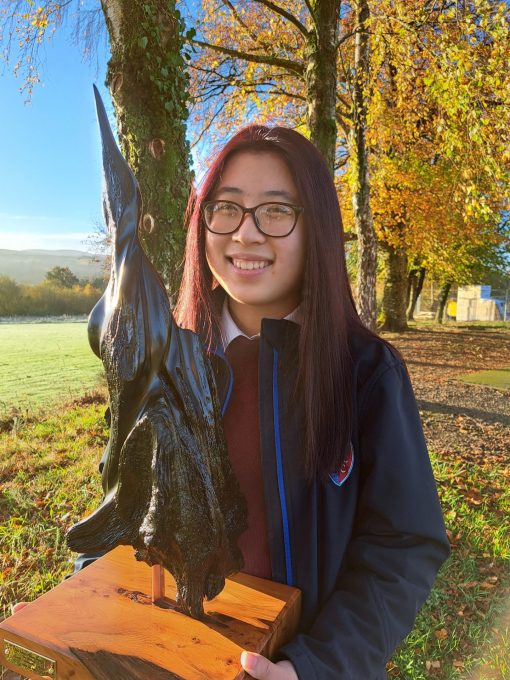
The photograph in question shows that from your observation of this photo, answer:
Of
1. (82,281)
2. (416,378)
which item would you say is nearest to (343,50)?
(416,378)

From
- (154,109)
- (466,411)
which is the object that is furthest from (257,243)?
(466,411)

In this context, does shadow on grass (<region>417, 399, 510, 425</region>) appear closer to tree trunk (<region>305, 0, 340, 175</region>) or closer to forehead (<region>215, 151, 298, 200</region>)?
tree trunk (<region>305, 0, 340, 175</region>)

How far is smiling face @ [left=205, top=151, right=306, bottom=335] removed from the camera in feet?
4.25

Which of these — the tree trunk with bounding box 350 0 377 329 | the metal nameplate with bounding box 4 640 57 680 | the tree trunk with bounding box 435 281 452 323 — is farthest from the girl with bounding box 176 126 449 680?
the tree trunk with bounding box 435 281 452 323

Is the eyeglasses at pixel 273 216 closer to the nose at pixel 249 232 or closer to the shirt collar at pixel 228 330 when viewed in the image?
the nose at pixel 249 232

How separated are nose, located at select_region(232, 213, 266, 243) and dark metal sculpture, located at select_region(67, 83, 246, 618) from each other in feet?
0.79

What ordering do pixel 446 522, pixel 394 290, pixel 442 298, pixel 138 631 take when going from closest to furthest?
pixel 138 631 < pixel 446 522 < pixel 394 290 < pixel 442 298

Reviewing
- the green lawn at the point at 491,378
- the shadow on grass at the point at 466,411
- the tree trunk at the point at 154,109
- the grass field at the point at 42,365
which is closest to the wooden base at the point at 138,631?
the tree trunk at the point at 154,109

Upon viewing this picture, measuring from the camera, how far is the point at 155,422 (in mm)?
1155

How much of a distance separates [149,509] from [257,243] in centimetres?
69

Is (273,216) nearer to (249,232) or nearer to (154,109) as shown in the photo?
(249,232)

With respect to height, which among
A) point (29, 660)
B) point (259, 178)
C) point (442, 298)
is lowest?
point (29, 660)

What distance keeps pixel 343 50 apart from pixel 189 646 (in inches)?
409

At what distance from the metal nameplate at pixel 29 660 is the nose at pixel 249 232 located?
3.49 ft
